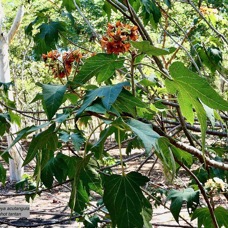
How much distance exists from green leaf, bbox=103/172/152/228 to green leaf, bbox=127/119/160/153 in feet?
0.38

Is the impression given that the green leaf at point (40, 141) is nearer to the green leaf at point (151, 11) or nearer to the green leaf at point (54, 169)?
the green leaf at point (54, 169)

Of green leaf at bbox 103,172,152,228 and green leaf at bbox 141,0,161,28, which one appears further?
green leaf at bbox 141,0,161,28

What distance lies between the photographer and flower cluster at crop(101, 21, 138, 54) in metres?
0.88

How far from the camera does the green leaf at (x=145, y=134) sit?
535mm

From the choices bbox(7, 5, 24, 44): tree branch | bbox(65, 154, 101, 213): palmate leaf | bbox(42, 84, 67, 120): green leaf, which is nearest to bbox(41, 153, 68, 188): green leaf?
bbox(65, 154, 101, 213): palmate leaf

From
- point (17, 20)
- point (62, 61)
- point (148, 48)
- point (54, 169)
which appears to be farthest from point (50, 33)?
point (17, 20)

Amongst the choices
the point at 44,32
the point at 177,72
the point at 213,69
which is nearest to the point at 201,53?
the point at 213,69

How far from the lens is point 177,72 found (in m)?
0.66

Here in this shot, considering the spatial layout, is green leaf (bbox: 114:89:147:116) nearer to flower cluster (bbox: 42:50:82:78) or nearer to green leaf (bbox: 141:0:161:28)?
flower cluster (bbox: 42:50:82:78)

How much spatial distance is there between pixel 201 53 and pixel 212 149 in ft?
1.37

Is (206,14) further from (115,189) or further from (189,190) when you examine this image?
(115,189)

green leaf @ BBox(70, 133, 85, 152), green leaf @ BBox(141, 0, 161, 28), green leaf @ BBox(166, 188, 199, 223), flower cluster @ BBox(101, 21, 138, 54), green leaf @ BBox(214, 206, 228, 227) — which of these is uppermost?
green leaf @ BBox(141, 0, 161, 28)

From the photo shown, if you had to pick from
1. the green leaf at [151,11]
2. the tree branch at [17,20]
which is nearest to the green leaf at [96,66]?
the green leaf at [151,11]

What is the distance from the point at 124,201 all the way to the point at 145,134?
0.14 meters
